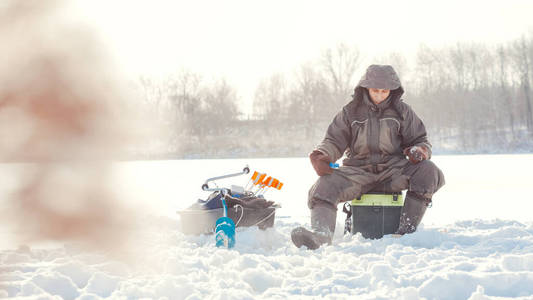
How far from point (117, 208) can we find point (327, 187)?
60.6 inches

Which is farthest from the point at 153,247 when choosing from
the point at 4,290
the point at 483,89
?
the point at 483,89

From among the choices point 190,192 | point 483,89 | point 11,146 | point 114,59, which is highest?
point 483,89


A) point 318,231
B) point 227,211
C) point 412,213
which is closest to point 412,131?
point 412,213

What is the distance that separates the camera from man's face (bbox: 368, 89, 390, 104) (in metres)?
3.83

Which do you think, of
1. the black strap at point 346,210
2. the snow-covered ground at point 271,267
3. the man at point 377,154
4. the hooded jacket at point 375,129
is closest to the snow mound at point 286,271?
the snow-covered ground at point 271,267

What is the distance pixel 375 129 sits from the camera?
12.5 ft

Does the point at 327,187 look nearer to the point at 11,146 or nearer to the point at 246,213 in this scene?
the point at 246,213

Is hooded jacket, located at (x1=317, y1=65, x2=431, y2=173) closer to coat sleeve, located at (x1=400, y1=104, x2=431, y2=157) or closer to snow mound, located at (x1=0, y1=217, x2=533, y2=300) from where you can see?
coat sleeve, located at (x1=400, y1=104, x2=431, y2=157)

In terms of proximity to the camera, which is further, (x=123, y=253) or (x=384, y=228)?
(x=384, y=228)

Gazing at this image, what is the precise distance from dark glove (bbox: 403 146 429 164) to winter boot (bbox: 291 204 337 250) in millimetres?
647

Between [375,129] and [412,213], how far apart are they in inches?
25.1

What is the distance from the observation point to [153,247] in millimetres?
3150

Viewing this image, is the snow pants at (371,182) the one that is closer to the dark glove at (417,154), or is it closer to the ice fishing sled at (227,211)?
the dark glove at (417,154)

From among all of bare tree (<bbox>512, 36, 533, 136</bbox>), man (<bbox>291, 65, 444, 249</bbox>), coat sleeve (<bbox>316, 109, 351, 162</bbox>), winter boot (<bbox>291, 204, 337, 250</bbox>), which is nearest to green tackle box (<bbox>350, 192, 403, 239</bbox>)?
man (<bbox>291, 65, 444, 249</bbox>)
